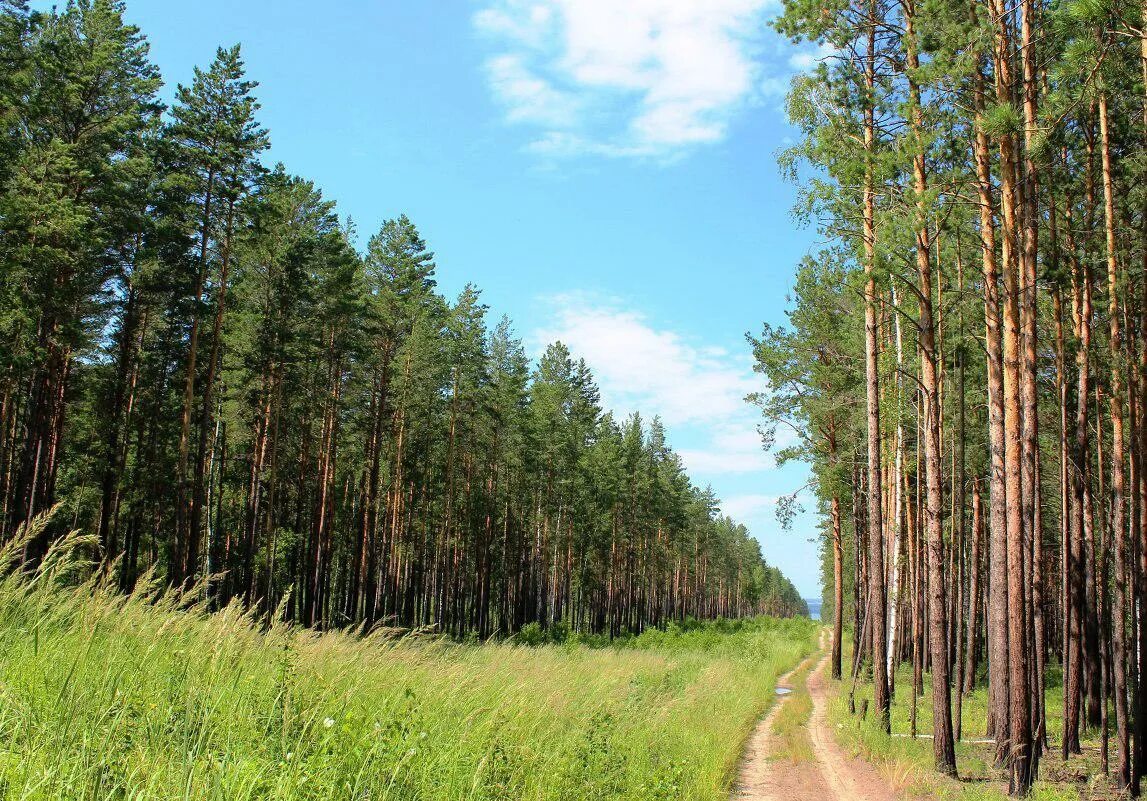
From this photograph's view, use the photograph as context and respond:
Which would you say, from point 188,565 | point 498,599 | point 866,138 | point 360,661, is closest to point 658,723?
point 360,661

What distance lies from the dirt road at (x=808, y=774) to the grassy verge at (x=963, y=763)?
27 centimetres

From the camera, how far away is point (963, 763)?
37.2ft

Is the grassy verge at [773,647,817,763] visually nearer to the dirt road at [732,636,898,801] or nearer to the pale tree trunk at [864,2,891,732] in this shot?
the dirt road at [732,636,898,801]

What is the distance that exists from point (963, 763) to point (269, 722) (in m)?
11.4

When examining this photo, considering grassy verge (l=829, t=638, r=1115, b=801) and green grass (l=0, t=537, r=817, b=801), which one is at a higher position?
green grass (l=0, t=537, r=817, b=801)

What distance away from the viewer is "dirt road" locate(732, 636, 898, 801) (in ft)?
30.2

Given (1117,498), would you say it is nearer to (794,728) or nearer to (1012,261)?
(1012,261)

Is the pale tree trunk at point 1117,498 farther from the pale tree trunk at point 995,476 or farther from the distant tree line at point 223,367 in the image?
the distant tree line at point 223,367

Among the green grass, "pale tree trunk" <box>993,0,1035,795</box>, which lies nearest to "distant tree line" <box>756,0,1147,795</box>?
"pale tree trunk" <box>993,0,1035,795</box>

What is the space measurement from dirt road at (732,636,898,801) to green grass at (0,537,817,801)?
0.81 meters

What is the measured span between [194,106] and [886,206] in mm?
20700

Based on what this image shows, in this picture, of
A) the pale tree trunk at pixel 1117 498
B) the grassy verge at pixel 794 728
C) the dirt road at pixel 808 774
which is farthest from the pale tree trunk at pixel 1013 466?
the grassy verge at pixel 794 728

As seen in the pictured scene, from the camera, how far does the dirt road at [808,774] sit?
9195 millimetres

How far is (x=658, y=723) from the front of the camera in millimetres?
10297
